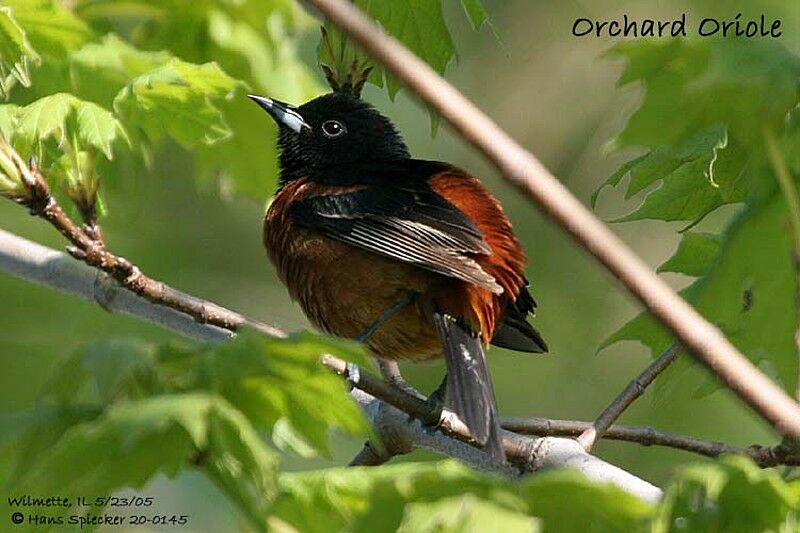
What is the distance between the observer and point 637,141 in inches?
81.8

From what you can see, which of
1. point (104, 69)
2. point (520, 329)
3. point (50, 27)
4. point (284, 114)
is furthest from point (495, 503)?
point (284, 114)

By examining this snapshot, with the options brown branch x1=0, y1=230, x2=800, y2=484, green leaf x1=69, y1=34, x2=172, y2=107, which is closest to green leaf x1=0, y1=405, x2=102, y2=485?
brown branch x1=0, y1=230, x2=800, y2=484

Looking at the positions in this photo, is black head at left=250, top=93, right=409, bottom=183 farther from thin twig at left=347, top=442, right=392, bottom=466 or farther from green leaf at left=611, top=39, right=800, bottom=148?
green leaf at left=611, top=39, right=800, bottom=148

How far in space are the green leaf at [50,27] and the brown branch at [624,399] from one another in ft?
6.98

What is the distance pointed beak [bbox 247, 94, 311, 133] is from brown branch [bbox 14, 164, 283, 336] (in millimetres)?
1745

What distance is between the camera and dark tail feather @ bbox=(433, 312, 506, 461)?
317 centimetres

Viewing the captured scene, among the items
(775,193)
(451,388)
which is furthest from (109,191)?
(775,193)

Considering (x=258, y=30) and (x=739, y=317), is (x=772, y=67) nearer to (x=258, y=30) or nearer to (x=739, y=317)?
(x=739, y=317)

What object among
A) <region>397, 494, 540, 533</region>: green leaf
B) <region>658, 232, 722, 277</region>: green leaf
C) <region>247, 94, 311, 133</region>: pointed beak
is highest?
<region>658, 232, 722, 277</region>: green leaf

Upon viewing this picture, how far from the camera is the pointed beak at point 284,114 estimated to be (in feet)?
15.9

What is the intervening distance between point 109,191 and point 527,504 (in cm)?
273

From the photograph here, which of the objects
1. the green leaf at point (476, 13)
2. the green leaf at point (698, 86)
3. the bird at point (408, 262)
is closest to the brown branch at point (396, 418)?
the bird at point (408, 262)

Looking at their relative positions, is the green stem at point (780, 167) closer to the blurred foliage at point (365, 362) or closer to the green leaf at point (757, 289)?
the blurred foliage at point (365, 362)

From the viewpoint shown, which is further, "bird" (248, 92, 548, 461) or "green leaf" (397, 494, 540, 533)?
"bird" (248, 92, 548, 461)
